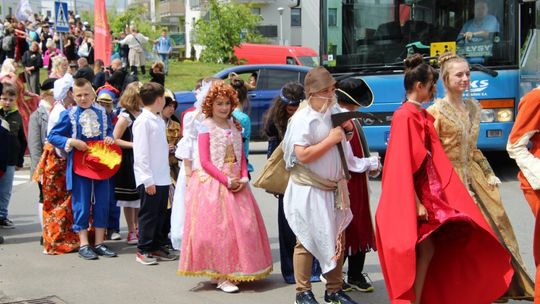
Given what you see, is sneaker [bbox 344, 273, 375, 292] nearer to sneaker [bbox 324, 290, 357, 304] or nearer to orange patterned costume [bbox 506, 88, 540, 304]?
sneaker [bbox 324, 290, 357, 304]

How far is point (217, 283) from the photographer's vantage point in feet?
21.9

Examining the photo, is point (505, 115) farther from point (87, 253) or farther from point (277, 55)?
point (277, 55)

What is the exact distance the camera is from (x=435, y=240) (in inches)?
210

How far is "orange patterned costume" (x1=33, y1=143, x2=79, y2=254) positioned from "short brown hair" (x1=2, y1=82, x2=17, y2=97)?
1.28m

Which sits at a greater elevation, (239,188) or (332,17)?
(332,17)

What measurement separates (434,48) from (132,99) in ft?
16.3

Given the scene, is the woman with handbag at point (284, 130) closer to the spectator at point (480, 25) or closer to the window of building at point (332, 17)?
the spectator at point (480, 25)

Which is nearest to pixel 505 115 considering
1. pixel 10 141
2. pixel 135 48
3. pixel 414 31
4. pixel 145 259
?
pixel 414 31

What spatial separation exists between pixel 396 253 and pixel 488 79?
652 cm

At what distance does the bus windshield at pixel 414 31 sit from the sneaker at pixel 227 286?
5749 millimetres

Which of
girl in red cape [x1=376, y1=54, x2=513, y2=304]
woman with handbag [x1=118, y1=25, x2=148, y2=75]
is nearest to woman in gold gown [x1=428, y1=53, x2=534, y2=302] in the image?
girl in red cape [x1=376, y1=54, x2=513, y2=304]

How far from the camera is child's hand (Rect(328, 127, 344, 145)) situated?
5457 mm

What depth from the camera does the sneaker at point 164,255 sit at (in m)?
7.71

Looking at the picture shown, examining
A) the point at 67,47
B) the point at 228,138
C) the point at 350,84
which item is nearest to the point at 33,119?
the point at 228,138
